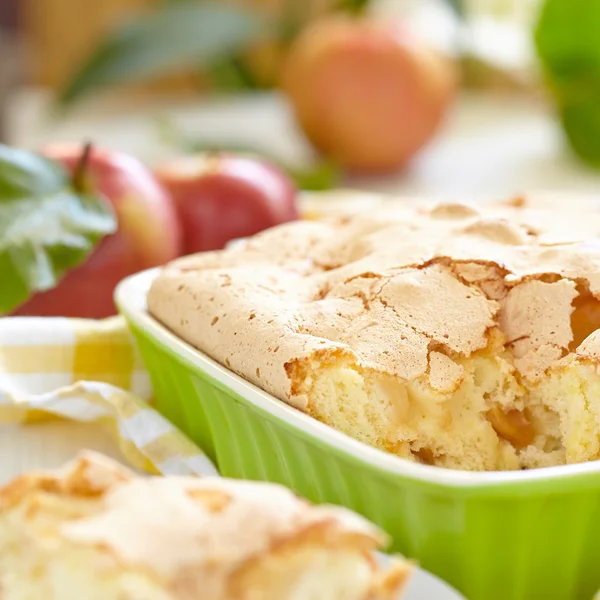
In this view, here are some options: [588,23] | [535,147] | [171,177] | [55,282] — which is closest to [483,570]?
[55,282]

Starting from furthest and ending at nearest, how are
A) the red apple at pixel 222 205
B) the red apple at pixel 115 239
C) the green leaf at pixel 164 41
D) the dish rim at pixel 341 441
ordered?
1. the green leaf at pixel 164 41
2. the red apple at pixel 222 205
3. the red apple at pixel 115 239
4. the dish rim at pixel 341 441

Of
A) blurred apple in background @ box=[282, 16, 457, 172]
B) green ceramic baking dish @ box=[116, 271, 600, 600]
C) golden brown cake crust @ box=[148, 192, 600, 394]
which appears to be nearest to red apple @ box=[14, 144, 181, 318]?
golden brown cake crust @ box=[148, 192, 600, 394]

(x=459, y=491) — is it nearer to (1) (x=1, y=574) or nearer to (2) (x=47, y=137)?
(1) (x=1, y=574)

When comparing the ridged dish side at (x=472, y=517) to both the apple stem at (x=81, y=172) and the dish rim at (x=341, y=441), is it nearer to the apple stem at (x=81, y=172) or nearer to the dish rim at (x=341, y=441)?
the dish rim at (x=341, y=441)

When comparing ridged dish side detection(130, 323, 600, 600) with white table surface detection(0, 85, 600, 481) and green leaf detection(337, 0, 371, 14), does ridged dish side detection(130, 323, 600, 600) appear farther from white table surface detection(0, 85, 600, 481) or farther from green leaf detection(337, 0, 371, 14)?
green leaf detection(337, 0, 371, 14)

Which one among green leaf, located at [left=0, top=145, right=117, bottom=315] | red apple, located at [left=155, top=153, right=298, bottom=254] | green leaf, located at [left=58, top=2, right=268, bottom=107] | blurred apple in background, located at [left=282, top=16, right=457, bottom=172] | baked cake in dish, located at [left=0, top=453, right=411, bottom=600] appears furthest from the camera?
green leaf, located at [left=58, top=2, right=268, bottom=107]

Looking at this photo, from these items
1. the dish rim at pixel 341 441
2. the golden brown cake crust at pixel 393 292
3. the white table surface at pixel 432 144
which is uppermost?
the golden brown cake crust at pixel 393 292

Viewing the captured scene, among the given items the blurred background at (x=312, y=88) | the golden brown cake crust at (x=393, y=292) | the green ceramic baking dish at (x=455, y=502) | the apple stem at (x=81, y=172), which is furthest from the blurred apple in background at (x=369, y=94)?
the green ceramic baking dish at (x=455, y=502)
